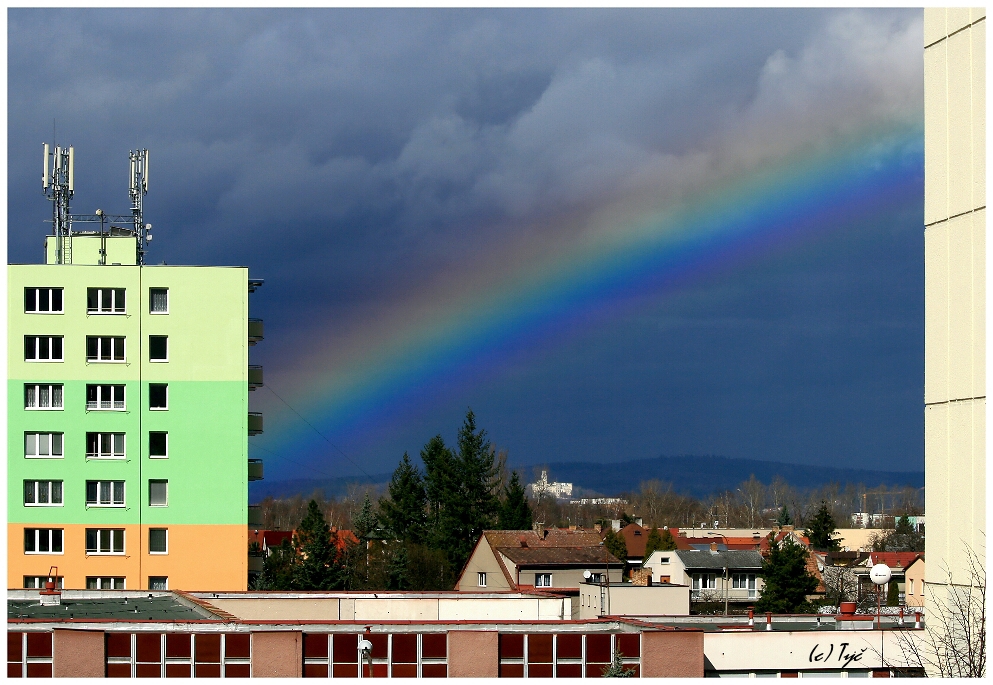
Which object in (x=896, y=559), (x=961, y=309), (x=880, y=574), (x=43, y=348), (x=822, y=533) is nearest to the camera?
(x=961, y=309)

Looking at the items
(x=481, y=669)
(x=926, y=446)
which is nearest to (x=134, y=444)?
(x=481, y=669)

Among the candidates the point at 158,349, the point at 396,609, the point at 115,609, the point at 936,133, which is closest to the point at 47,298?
the point at 158,349

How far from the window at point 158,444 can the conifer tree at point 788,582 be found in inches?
1171

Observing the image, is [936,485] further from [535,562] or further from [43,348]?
[535,562]

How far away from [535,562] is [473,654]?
1637 inches

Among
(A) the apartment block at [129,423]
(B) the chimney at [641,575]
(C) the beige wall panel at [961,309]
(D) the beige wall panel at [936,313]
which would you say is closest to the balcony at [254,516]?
(A) the apartment block at [129,423]

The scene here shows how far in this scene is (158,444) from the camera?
43.5 m

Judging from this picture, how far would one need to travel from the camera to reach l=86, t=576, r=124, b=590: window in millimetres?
41406

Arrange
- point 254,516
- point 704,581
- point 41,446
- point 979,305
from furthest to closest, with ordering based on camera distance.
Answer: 1. point 704,581
2. point 254,516
3. point 41,446
4. point 979,305

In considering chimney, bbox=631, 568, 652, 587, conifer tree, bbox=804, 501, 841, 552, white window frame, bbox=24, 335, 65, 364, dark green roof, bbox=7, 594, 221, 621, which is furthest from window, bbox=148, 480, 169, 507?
conifer tree, bbox=804, 501, 841, 552

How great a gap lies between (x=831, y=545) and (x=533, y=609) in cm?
5944

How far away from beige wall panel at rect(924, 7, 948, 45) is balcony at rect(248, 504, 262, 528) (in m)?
33.8

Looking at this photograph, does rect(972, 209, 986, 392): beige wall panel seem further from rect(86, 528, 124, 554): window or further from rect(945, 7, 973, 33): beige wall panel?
rect(86, 528, 124, 554): window

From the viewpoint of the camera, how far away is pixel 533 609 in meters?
31.8
